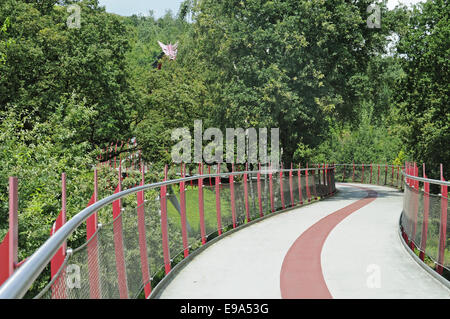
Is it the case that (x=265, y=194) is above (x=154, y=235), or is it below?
below

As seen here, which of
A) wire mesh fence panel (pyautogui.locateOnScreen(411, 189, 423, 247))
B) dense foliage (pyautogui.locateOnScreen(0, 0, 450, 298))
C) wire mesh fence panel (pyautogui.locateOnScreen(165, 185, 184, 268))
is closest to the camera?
wire mesh fence panel (pyautogui.locateOnScreen(165, 185, 184, 268))

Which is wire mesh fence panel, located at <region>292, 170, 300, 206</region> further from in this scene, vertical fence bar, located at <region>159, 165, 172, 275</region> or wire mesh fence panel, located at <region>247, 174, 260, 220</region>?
vertical fence bar, located at <region>159, 165, 172, 275</region>

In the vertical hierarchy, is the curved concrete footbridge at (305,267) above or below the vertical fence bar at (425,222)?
below

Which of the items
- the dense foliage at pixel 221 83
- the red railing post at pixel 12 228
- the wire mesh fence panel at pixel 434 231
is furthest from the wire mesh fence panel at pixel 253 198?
the red railing post at pixel 12 228

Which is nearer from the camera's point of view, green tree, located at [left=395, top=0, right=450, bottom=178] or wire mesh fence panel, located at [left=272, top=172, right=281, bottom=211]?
wire mesh fence panel, located at [left=272, top=172, right=281, bottom=211]

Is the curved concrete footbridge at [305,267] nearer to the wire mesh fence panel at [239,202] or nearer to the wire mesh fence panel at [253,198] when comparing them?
the wire mesh fence panel at [239,202]

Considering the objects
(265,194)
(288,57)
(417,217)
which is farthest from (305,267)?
(288,57)

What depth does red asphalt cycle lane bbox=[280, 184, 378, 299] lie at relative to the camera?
6.02 metres

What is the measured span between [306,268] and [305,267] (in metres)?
0.07

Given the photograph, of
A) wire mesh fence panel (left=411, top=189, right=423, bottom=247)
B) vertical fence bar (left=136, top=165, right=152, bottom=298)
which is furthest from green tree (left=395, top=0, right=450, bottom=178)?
vertical fence bar (left=136, top=165, right=152, bottom=298)

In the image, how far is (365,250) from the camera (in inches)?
361

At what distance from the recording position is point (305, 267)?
751cm

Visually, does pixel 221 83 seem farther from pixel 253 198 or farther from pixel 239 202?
pixel 239 202

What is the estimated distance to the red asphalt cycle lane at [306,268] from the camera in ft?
19.7
